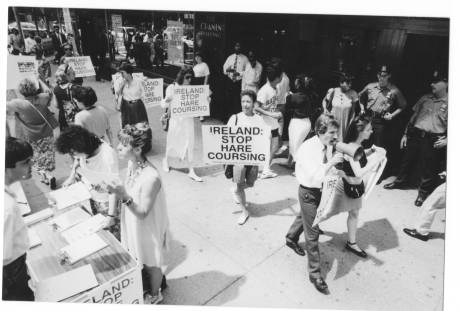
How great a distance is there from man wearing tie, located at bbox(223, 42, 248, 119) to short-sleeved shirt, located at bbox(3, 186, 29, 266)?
6.54 meters

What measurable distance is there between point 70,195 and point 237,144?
1.97m

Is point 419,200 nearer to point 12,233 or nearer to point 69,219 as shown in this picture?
point 69,219

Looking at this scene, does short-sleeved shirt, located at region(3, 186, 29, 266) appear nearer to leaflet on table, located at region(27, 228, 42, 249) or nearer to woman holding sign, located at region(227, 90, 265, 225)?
leaflet on table, located at region(27, 228, 42, 249)

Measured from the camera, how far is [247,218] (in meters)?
4.95

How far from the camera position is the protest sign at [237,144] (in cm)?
409

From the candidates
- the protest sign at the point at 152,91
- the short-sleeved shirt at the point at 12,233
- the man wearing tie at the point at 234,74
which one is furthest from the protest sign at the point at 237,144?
the man wearing tie at the point at 234,74

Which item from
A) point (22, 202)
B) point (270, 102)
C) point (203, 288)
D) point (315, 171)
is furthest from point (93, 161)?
point (270, 102)

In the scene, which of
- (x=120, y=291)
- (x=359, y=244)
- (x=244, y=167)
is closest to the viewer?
(x=120, y=291)

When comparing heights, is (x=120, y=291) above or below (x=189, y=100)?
below

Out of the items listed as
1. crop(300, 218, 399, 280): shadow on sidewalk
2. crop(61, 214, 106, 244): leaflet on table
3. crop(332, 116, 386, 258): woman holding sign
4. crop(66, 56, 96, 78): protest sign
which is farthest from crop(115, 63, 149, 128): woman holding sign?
crop(332, 116, 386, 258): woman holding sign

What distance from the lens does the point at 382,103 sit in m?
6.00

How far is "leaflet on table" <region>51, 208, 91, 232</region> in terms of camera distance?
10.1 ft

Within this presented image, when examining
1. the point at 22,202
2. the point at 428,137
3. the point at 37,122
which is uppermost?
the point at 37,122

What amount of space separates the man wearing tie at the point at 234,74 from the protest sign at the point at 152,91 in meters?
2.48
